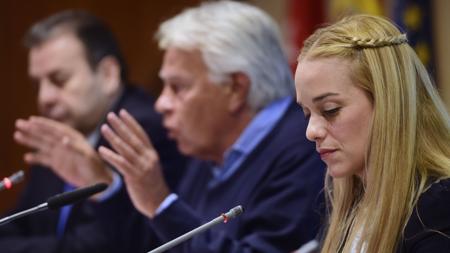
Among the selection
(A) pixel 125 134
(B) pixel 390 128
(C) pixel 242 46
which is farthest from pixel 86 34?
(B) pixel 390 128

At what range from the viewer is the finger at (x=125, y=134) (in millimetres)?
1974

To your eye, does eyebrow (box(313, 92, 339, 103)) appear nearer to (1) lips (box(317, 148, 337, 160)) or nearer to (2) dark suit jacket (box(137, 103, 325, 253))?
(1) lips (box(317, 148, 337, 160))

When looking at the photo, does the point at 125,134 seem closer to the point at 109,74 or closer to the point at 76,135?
the point at 76,135

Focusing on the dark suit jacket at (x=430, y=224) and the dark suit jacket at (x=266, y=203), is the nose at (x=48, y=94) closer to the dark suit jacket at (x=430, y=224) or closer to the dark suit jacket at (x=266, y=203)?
the dark suit jacket at (x=266, y=203)

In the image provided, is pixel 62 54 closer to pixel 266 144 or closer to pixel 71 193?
pixel 266 144

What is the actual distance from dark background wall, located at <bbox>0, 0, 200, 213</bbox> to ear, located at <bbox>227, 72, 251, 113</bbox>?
147 centimetres

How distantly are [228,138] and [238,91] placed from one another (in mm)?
116

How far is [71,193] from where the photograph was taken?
1.54 m

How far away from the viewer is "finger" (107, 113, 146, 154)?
1974mm

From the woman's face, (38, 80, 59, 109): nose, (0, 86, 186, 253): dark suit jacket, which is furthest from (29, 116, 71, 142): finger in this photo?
the woman's face

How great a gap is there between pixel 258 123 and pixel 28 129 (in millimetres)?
614

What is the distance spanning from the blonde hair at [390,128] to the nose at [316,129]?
8 centimetres

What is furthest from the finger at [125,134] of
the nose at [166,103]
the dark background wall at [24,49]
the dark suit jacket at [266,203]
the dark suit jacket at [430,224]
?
the dark background wall at [24,49]

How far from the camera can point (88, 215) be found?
7.65 ft
